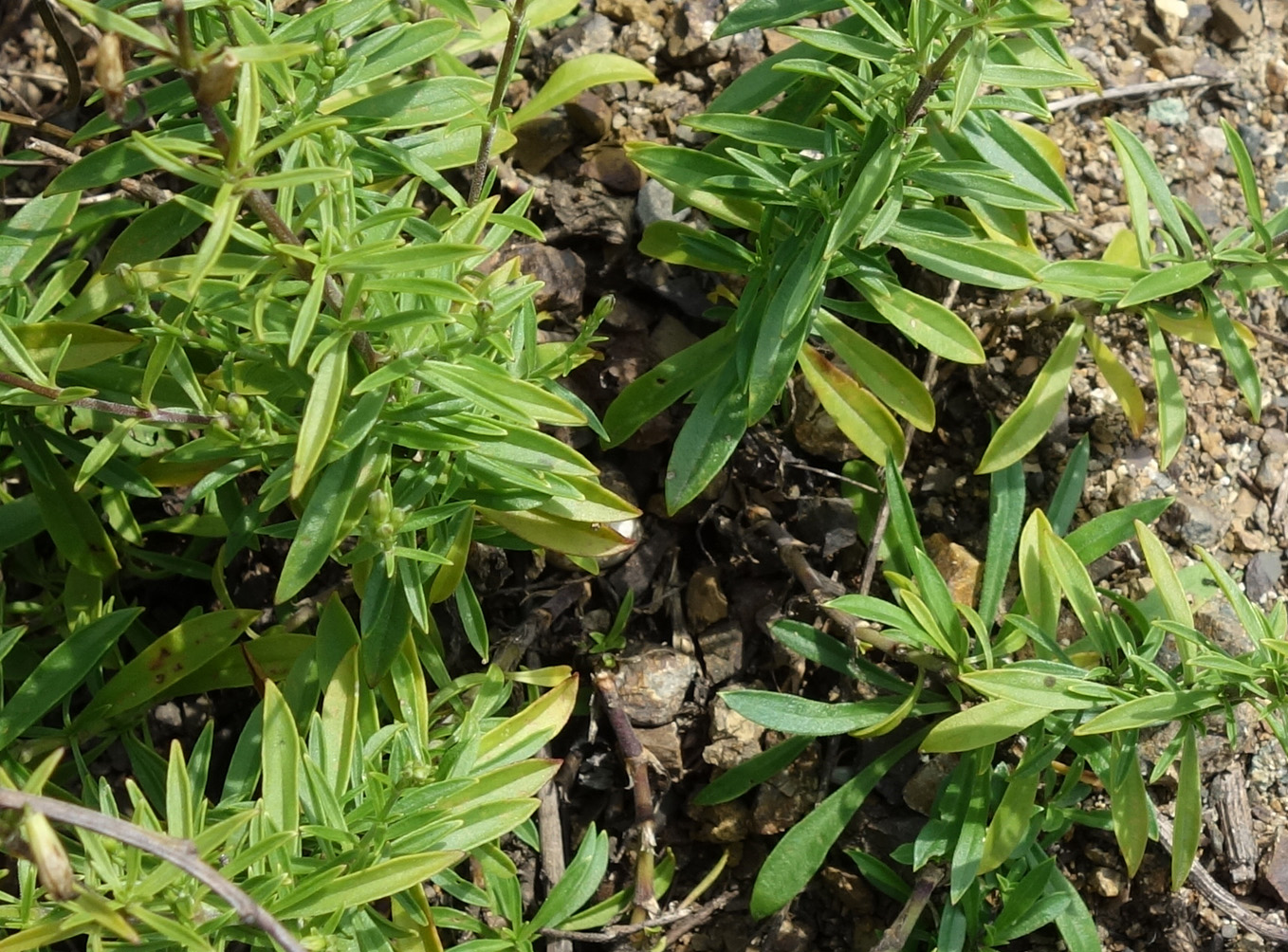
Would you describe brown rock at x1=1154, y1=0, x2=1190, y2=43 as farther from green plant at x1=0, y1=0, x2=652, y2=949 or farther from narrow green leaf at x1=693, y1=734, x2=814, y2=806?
narrow green leaf at x1=693, y1=734, x2=814, y2=806

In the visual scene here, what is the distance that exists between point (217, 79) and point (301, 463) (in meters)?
0.67

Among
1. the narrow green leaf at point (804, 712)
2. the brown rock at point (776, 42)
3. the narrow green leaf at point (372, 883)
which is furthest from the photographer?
the brown rock at point (776, 42)

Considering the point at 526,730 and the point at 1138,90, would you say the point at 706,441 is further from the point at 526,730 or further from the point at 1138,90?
the point at 1138,90

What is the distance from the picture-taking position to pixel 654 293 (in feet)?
10.3

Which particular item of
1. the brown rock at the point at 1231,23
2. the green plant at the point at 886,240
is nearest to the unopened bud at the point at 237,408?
the green plant at the point at 886,240

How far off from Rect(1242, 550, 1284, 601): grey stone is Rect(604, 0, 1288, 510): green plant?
1.63 feet

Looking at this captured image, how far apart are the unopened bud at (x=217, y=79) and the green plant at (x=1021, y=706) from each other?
1638 mm

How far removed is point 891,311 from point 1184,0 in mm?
1793

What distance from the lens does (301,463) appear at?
1830 mm

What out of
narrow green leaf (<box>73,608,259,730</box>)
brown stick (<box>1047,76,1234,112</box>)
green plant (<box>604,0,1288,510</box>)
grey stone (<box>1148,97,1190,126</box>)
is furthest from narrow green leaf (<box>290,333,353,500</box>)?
grey stone (<box>1148,97,1190,126</box>)

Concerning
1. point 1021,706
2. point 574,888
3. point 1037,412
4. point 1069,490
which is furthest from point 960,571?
point 574,888

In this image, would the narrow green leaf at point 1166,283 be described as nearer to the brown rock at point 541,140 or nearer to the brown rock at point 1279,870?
the brown rock at point 1279,870

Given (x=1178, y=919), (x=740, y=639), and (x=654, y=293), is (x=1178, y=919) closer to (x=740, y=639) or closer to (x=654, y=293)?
(x=740, y=639)

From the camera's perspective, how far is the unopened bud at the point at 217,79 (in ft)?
4.29
